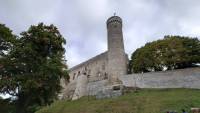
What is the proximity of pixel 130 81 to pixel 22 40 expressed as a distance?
22.5 m

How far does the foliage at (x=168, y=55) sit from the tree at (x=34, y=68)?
68.2 ft

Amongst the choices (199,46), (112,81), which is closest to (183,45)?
(199,46)

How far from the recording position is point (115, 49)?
45.4 m

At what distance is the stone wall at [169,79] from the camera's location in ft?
118

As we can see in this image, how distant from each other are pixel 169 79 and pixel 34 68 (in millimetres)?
22235

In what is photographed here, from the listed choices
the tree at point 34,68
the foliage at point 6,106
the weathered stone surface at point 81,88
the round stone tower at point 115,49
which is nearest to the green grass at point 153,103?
the tree at point 34,68

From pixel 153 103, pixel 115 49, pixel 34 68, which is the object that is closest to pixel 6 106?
pixel 34 68

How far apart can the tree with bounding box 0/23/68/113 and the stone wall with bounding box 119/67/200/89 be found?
→ 18.9m

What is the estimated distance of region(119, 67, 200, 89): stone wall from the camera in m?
36.0

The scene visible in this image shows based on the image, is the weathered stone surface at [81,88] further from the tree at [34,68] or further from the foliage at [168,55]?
the tree at [34,68]

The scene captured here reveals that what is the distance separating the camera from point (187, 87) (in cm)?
3622

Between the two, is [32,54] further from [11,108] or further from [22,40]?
[11,108]

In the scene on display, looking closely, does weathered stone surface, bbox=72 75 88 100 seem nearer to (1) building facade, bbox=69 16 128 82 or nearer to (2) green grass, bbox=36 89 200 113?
(1) building facade, bbox=69 16 128 82

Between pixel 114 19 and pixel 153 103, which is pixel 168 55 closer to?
pixel 114 19
